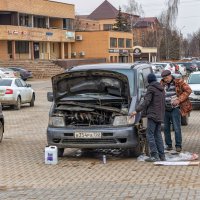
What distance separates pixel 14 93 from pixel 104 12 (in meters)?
133

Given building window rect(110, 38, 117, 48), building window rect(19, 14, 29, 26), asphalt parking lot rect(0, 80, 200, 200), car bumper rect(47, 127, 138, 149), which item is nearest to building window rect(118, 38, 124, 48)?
building window rect(110, 38, 117, 48)

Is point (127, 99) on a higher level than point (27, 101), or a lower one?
higher

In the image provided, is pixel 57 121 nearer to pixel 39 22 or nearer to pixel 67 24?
pixel 39 22

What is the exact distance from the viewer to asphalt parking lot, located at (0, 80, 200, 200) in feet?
27.2

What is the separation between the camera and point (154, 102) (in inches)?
432

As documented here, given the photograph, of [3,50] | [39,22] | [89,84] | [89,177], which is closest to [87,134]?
[89,84]

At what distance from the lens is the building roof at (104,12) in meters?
153

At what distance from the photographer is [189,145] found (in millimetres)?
13102

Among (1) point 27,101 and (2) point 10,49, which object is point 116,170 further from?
(2) point 10,49

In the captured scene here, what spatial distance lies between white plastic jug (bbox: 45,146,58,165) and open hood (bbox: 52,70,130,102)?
1309 millimetres

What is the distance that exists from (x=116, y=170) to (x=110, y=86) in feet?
6.96

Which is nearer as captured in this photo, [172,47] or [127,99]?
[127,99]

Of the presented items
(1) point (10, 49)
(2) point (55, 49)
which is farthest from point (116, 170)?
(2) point (55, 49)

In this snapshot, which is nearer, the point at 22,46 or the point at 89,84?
the point at 89,84
